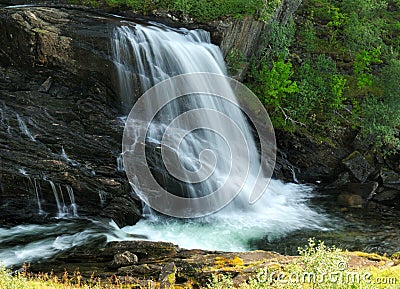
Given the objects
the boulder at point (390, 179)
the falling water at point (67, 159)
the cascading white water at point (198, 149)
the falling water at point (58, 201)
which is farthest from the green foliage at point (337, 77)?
the falling water at point (58, 201)

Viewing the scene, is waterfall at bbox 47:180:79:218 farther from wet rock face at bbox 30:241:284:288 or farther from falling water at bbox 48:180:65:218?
wet rock face at bbox 30:241:284:288

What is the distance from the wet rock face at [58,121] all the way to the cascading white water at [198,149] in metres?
0.75

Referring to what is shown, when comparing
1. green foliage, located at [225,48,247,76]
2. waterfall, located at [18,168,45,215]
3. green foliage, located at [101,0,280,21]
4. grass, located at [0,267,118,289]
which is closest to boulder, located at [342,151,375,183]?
green foliage, located at [225,48,247,76]

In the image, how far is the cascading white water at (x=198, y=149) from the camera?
14.1 metres

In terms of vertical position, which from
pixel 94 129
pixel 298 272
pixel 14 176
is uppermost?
pixel 298 272

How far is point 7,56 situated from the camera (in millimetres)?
17328

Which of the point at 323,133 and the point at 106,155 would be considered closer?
the point at 106,155

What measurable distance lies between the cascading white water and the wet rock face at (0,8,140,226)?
29.5 inches

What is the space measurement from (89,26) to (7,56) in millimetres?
3183

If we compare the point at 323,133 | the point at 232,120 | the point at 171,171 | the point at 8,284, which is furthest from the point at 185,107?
the point at 8,284

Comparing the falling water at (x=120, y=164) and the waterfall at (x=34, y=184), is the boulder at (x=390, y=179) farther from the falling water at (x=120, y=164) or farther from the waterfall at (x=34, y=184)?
the waterfall at (x=34, y=184)

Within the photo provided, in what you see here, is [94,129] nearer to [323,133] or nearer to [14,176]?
[14,176]

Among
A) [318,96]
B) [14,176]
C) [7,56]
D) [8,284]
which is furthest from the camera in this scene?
[318,96]

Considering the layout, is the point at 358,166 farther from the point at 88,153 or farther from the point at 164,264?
the point at 164,264
